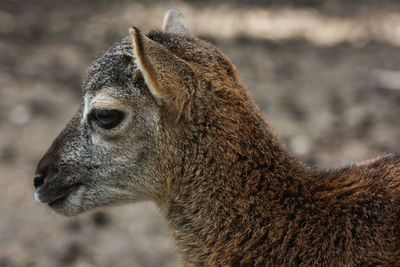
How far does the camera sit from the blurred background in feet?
18.1

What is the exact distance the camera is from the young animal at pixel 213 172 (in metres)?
2.73

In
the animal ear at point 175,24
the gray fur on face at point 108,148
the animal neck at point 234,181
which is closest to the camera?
the animal neck at point 234,181

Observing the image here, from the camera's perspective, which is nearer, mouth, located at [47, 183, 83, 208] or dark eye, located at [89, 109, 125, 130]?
dark eye, located at [89, 109, 125, 130]

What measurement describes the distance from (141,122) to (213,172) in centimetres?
50

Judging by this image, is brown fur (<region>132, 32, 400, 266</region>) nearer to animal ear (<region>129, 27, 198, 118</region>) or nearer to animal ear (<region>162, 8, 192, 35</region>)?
animal ear (<region>129, 27, 198, 118</region>)

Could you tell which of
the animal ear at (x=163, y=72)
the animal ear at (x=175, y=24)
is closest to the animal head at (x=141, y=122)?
the animal ear at (x=163, y=72)

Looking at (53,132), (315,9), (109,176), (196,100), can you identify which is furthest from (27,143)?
(315,9)

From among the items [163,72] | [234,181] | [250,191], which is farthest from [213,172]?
[163,72]

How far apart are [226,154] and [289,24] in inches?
299

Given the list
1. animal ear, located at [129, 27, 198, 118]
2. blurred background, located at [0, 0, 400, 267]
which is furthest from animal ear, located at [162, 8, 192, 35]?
blurred background, located at [0, 0, 400, 267]

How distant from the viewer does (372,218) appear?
2.70 meters

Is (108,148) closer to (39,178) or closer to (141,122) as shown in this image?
(141,122)

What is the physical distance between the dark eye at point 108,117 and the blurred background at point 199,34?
4.83 ft

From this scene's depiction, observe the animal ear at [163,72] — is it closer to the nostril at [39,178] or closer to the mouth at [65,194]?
the mouth at [65,194]
